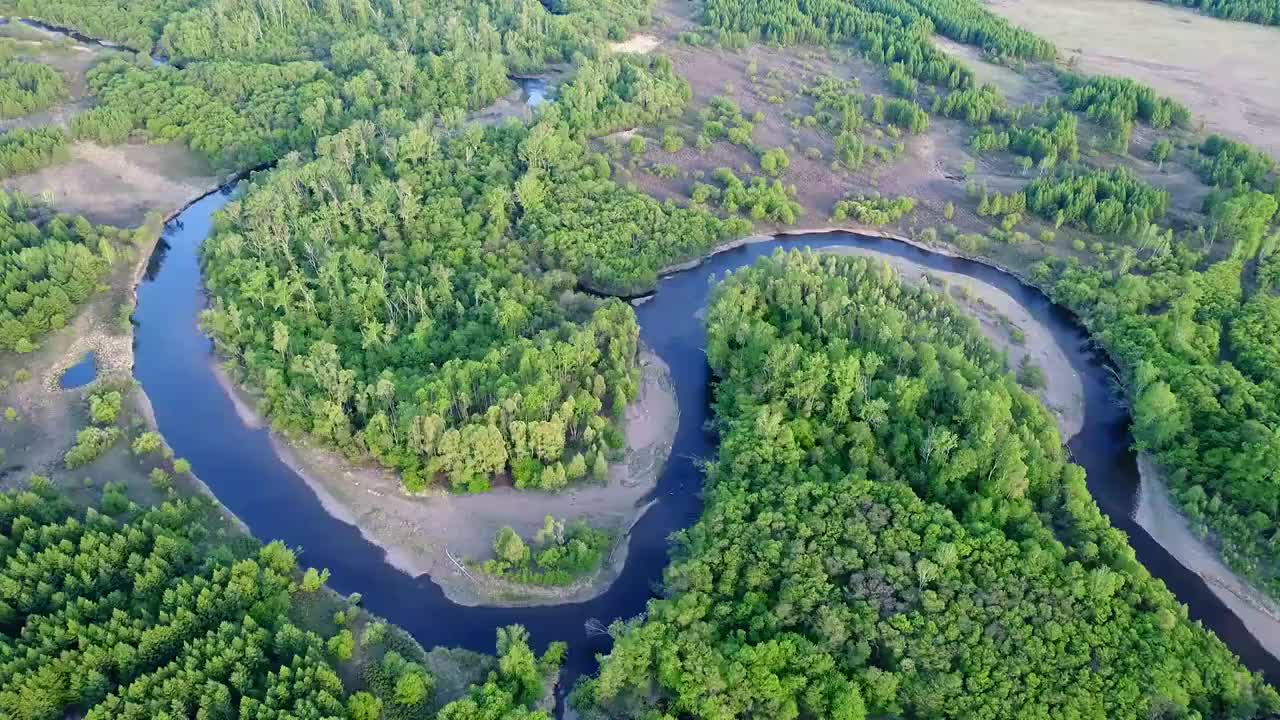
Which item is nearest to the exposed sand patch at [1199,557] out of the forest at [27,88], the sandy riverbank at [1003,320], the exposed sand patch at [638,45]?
the sandy riverbank at [1003,320]

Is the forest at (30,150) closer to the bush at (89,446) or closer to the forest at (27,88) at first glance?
the forest at (27,88)

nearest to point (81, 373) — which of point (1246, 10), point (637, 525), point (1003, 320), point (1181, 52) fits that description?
point (637, 525)

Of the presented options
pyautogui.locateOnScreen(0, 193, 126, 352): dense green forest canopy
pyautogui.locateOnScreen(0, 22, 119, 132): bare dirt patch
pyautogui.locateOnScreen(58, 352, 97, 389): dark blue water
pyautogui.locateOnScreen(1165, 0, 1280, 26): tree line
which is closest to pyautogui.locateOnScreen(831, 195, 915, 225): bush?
pyautogui.locateOnScreen(58, 352, 97, 389): dark blue water

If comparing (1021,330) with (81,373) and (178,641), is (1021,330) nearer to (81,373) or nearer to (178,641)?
(178,641)

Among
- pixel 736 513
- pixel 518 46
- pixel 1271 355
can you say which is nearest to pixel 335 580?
pixel 736 513

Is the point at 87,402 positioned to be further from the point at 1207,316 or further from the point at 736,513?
the point at 1207,316
